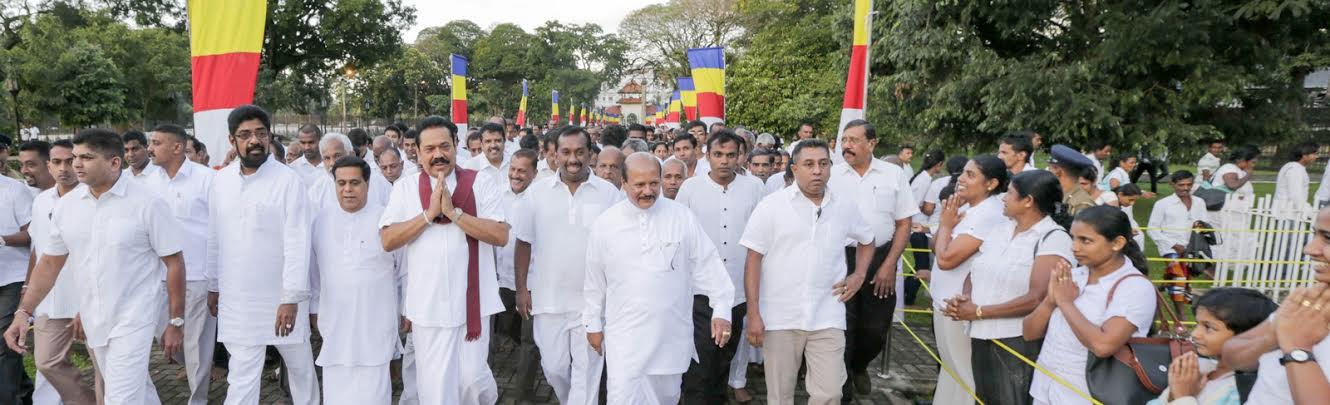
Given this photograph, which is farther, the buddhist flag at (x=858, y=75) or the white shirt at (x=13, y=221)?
the buddhist flag at (x=858, y=75)

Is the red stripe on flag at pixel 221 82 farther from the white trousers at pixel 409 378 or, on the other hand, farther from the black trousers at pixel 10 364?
the white trousers at pixel 409 378

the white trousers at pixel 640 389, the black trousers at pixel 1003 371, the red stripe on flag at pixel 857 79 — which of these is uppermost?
the red stripe on flag at pixel 857 79

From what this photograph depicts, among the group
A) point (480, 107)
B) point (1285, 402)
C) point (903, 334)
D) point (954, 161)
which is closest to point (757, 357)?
point (903, 334)

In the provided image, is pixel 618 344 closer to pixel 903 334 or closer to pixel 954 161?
pixel 903 334

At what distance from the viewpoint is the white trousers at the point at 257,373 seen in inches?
153

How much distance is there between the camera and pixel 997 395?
366 centimetres

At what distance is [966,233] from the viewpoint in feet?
→ 12.8

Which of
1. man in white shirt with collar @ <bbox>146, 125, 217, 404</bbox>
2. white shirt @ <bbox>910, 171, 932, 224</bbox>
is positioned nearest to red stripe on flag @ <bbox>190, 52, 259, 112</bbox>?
man in white shirt with collar @ <bbox>146, 125, 217, 404</bbox>

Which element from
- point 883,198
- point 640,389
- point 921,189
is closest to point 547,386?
point 640,389

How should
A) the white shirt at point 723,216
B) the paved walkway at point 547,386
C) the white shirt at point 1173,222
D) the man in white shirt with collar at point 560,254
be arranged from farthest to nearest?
the white shirt at point 1173,222 < the paved walkway at point 547,386 < the white shirt at point 723,216 < the man in white shirt with collar at point 560,254

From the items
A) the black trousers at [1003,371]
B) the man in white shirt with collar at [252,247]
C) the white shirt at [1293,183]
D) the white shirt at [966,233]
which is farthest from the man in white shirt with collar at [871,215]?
the white shirt at [1293,183]

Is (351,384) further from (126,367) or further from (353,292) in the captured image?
(126,367)

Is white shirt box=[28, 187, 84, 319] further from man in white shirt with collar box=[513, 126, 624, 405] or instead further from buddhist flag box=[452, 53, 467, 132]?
buddhist flag box=[452, 53, 467, 132]

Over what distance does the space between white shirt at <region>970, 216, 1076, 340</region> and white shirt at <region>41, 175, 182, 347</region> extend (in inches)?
160
